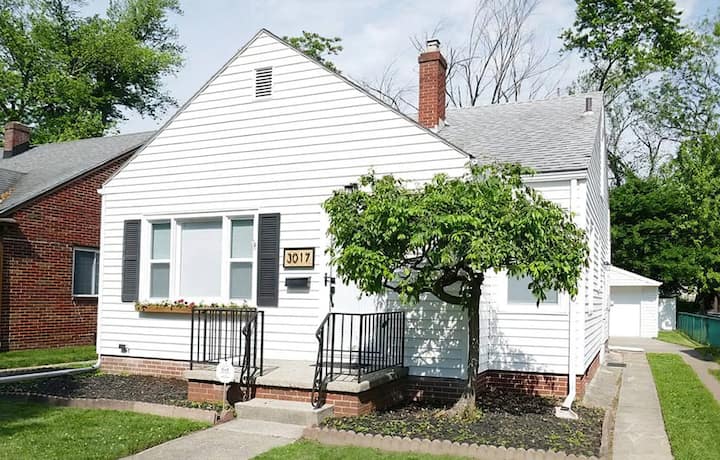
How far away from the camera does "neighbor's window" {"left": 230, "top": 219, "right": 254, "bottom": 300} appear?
9.59m

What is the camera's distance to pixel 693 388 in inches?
448

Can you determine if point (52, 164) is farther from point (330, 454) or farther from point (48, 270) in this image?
point (330, 454)

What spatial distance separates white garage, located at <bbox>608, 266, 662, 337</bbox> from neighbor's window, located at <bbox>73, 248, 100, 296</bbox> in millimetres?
21271

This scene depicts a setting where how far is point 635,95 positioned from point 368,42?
17.3 metres

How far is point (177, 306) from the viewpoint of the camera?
9.84 meters

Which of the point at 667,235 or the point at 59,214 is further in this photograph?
the point at 667,235

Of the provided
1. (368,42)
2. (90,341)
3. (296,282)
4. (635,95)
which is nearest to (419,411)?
(296,282)

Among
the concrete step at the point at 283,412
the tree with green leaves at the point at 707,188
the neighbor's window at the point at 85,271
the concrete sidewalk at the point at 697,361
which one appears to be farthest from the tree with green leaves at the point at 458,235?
the tree with green leaves at the point at 707,188

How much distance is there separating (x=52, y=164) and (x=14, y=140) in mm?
3754

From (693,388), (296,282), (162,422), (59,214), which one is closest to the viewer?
(162,422)

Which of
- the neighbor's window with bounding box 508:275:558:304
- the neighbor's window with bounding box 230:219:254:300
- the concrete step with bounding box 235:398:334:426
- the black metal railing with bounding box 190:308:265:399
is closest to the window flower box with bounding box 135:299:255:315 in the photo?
the black metal railing with bounding box 190:308:265:399

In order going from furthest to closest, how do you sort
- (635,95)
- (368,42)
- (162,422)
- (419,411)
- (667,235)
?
(635,95)
(667,235)
(368,42)
(419,411)
(162,422)

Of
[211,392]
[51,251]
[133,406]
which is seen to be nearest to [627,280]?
[51,251]

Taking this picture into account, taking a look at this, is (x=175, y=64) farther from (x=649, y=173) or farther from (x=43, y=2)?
(x=649, y=173)
